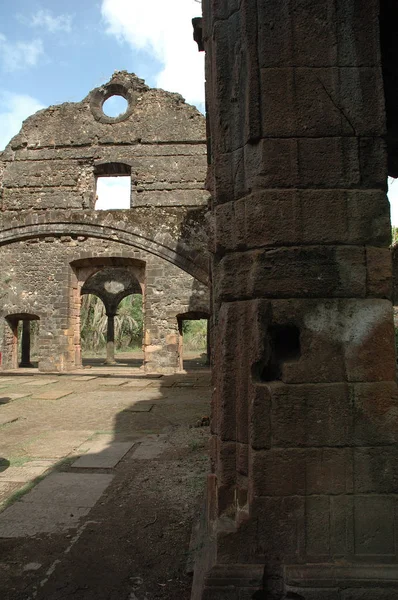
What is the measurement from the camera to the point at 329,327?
2.12 meters

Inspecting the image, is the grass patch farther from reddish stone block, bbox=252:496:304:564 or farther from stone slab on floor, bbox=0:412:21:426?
stone slab on floor, bbox=0:412:21:426

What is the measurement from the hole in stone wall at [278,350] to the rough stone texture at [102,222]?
7.32 m

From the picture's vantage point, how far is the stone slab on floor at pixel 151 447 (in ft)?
Answer: 15.1

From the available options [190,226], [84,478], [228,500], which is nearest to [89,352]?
[190,226]

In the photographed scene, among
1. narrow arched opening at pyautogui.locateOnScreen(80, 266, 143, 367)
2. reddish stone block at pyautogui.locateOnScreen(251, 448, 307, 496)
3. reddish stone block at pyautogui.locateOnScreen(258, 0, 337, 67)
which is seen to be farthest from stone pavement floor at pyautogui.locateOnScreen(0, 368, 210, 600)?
narrow arched opening at pyautogui.locateOnScreen(80, 266, 143, 367)

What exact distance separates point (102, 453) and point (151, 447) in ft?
1.75

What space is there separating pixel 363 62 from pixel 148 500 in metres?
3.11

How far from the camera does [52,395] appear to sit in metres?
9.05

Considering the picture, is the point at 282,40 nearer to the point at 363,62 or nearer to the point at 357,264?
the point at 363,62

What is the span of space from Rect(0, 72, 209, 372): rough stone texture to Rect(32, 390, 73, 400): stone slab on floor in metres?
3.61

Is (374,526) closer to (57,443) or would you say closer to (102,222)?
(57,443)

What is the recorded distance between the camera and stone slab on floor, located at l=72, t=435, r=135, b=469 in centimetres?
429

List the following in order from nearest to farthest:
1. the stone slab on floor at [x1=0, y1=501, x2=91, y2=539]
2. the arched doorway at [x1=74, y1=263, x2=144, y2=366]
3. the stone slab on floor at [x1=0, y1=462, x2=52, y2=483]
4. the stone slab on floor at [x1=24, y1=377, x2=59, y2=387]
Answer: the stone slab on floor at [x1=0, y1=501, x2=91, y2=539]
the stone slab on floor at [x1=0, y1=462, x2=52, y2=483]
the stone slab on floor at [x1=24, y1=377, x2=59, y2=387]
the arched doorway at [x1=74, y1=263, x2=144, y2=366]

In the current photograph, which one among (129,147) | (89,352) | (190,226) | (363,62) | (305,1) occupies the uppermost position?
(129,147)
